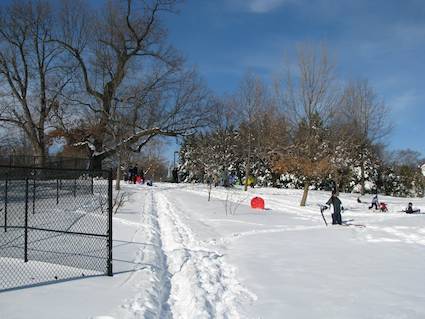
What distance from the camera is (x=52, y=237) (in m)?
11.1

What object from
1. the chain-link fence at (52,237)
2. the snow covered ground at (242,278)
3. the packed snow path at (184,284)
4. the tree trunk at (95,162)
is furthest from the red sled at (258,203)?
the tree trunk at (95,162)

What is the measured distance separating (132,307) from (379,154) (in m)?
45.0

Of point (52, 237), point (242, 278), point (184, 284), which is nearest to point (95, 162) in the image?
point (52, 237)

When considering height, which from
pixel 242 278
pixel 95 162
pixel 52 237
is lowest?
pixel 242 278

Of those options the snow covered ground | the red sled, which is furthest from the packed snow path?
the red sled

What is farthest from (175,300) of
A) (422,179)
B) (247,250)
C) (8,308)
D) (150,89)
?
(422,179)

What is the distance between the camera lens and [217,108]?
4362 centimetres

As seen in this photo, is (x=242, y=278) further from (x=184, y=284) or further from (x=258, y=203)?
(x=258, y=203)

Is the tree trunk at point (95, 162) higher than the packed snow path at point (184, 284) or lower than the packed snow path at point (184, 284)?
higher

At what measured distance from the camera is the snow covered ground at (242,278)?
20.2ft

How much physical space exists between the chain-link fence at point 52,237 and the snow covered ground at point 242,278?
523mm

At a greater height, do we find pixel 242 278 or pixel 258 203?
pixel 258 203

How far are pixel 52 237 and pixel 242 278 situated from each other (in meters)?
5.38

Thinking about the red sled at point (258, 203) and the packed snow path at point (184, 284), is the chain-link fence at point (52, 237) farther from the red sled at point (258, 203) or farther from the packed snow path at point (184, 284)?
the red sled at point (258, 203)
